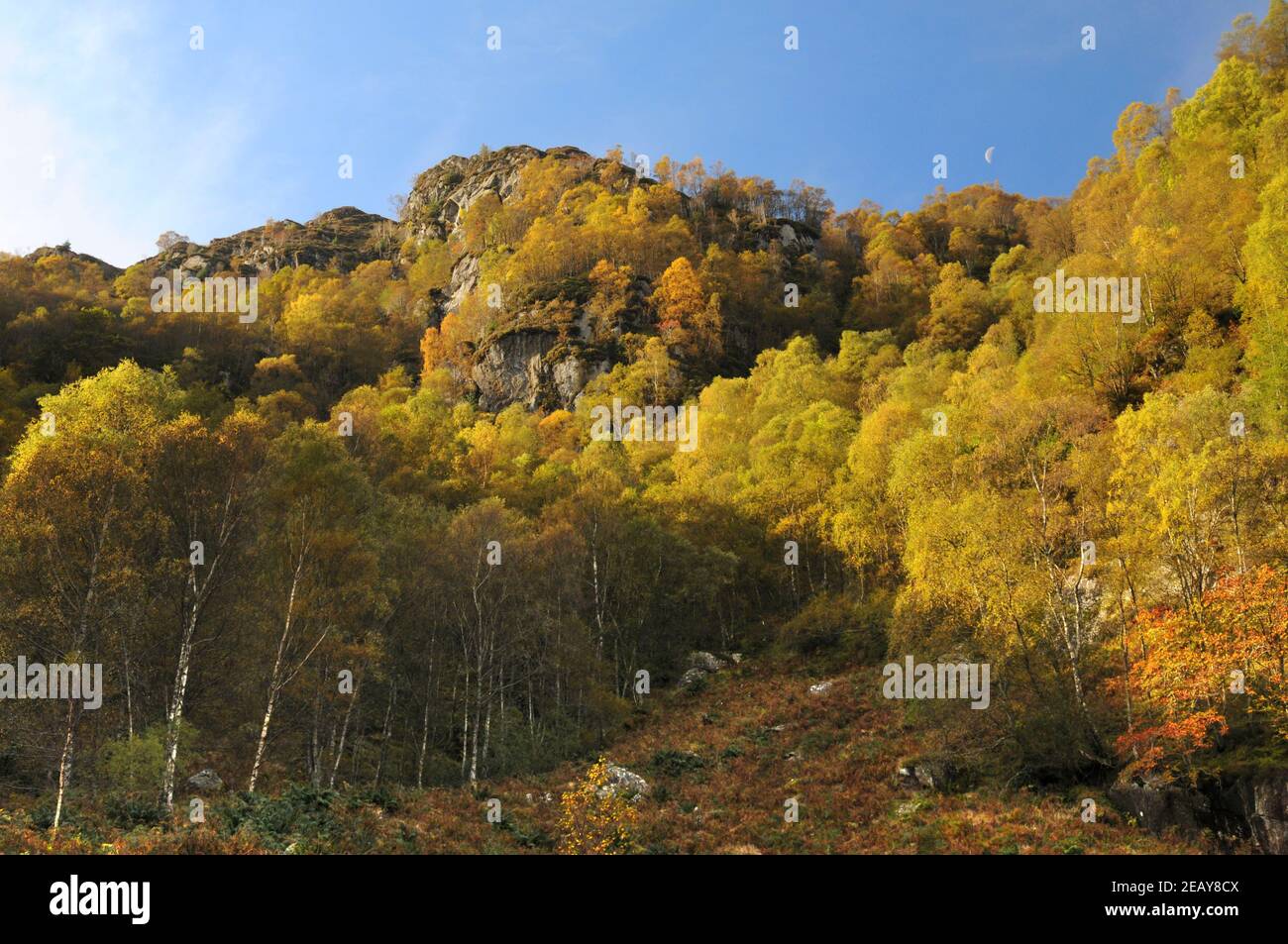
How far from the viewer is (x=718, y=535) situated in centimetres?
5597

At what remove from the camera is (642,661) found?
1945 inches

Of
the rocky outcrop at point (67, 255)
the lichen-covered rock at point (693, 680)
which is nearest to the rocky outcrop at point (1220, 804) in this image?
the lichen-covered rock at point (693, 680)

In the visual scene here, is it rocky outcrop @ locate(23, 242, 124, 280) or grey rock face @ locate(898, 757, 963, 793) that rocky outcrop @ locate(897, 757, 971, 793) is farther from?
rocky outcrop @ locate(23, 242, 124, 280)

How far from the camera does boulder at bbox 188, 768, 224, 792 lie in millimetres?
25953

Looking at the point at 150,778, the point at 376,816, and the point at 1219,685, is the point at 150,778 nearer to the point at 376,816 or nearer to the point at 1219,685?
the point at 376,816

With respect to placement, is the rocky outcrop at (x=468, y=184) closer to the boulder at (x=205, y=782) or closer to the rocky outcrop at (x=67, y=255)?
the rocky outcrop at (x=67, y=255)

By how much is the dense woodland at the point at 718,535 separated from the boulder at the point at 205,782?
1015 millimetres

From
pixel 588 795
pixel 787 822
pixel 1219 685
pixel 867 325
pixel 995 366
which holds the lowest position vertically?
pixel 787 822

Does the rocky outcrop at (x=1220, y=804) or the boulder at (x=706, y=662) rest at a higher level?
the rocky outcrop at (x=1220, y=804)

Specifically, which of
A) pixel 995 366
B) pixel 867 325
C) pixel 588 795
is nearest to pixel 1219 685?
pixel 588 795

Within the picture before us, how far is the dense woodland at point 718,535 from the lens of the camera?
22.1 m

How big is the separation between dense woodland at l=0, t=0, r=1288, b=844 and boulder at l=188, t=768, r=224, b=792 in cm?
102
